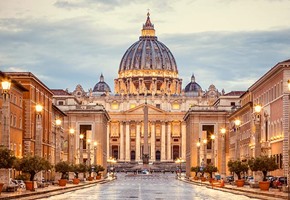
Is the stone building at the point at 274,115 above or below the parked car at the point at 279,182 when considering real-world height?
above

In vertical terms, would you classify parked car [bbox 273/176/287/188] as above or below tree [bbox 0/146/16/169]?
below

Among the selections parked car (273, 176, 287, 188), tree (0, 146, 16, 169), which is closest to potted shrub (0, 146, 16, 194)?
tree (0, 146, 16, 169)

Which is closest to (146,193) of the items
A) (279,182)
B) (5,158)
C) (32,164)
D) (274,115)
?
(32,164)

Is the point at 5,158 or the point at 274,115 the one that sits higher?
the point at 274,115

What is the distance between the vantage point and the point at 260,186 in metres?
67.0

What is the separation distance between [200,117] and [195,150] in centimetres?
785

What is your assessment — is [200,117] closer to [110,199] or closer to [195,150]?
[195,150]

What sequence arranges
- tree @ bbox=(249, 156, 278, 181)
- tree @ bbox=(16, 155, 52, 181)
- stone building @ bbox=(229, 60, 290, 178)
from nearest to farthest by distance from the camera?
tree @ bbox=(16, 155, 52, 181) → tree @ bbox=(249, 156, 278, 181) → stone building @ bbox=(229, 60, 290, 178)

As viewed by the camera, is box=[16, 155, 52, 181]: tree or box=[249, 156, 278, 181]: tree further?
box=[249, 156, 278, 181]: tree

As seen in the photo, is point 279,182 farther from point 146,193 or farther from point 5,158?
point 5,158

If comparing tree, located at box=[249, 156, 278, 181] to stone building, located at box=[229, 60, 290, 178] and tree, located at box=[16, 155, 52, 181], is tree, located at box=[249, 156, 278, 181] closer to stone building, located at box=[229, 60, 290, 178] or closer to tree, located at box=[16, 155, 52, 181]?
stone building, located at box=[229, 60, 290, 178]

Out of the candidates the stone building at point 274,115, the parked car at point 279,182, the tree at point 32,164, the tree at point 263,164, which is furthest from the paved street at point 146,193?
the stone building at point 274,115

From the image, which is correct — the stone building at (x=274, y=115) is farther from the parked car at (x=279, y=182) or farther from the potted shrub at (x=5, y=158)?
the potted shrub at (x=5, y=158)

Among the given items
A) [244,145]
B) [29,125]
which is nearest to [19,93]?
[29,125]
